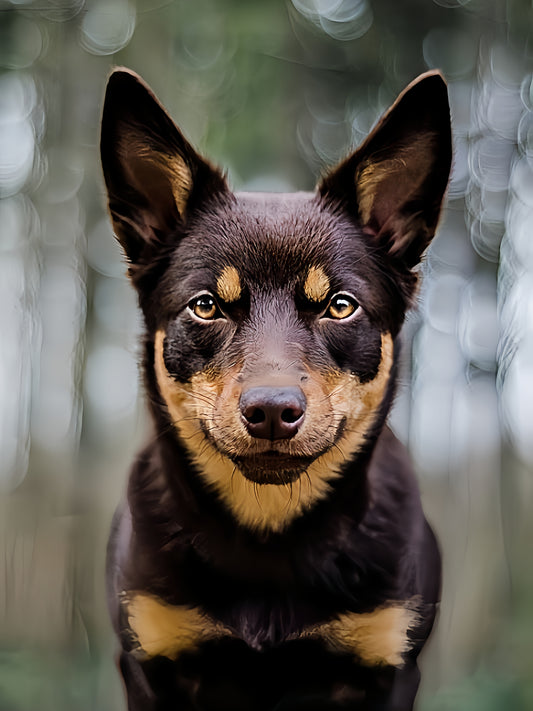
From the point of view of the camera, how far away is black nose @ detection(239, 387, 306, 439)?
60.2 inches

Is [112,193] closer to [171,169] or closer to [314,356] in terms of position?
[171,169]

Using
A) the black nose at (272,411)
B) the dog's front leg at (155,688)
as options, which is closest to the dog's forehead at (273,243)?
the black nose at (272,411)

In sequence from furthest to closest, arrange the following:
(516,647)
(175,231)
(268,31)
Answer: (268,31) → (516,647) → (175,231)

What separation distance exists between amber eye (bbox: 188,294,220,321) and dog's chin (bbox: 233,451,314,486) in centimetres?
40

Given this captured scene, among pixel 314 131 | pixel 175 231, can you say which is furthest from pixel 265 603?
pixel 314 131

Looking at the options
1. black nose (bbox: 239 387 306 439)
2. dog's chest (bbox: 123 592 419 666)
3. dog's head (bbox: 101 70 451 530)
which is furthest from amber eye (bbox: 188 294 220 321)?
dog's chest (bbox: 123 592 419 666)

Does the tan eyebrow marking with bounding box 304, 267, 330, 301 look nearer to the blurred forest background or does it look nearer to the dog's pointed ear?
the dog's pointed ear

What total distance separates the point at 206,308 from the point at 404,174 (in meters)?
0.64

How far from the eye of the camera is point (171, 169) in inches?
77.8

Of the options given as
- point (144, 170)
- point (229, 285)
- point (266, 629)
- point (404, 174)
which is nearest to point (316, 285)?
point (229, 285)

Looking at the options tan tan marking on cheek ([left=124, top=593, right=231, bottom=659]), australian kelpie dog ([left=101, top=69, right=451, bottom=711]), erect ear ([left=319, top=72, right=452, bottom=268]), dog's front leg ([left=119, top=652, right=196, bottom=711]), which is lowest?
dog's front leg ([left=119, top=652, right=196, bottom=711])

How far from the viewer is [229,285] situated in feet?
5.99

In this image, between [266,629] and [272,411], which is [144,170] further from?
[266,629]

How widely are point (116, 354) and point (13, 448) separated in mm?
950
